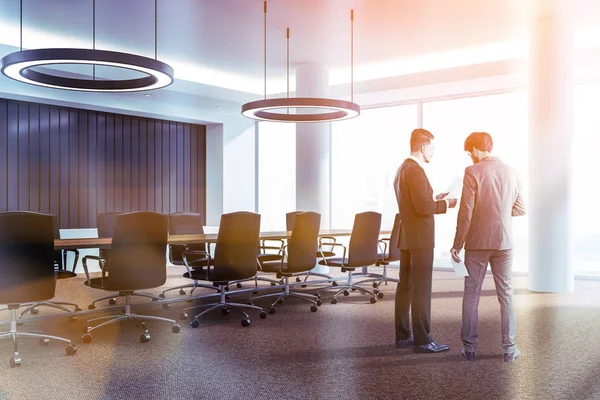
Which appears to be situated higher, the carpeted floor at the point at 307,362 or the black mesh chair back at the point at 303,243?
the black mesh chair back at the point at 303,243

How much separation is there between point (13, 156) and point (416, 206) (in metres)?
7.37

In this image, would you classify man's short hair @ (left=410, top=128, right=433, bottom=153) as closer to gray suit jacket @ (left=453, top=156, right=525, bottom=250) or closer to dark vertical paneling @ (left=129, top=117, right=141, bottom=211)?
gray suit jacket @ (left=453, top=156, right=525, bottom=250)

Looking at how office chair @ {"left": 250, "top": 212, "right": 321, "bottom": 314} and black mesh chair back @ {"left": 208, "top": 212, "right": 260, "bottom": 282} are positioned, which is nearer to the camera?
black mesh chair back @ {"left": 208, "top": 212, "right": 260, "bottom": 282}

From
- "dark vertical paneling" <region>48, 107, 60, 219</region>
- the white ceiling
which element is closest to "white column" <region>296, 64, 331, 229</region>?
the white ceiling

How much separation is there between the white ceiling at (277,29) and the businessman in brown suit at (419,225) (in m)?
3.31

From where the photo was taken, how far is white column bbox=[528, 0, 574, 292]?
24.7 feet

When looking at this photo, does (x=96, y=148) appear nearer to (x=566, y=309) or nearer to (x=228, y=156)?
(x=228, y=156)

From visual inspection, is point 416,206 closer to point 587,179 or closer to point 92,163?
point 587,179

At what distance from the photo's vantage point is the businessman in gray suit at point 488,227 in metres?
3.99

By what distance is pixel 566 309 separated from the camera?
6.34 m

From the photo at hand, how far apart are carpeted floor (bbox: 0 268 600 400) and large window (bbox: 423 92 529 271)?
438 cm

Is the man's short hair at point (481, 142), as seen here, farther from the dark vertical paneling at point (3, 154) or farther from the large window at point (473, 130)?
the dark vertical paneling at point (3, 154)

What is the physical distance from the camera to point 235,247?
18.2 ft

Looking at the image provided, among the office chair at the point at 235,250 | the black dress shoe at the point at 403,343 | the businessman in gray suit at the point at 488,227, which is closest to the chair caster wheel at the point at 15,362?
the office chair at the point at 235,250
